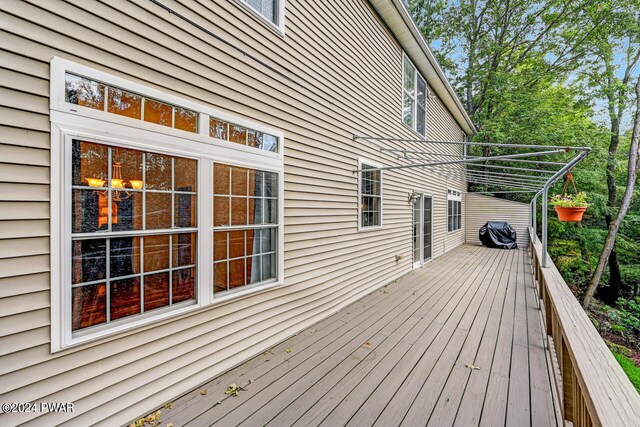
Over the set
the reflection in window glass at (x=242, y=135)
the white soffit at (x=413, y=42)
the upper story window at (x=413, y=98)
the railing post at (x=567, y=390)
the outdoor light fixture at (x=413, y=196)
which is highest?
the white soffit at (x=413, y=42)

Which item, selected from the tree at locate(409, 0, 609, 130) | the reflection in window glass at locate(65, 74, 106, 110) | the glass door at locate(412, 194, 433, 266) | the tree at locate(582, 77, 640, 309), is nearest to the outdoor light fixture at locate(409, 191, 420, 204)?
the glass door at locate(412, 194, 433, 266)

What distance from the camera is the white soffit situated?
5109mm

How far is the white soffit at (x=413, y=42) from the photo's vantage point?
16.8 feet

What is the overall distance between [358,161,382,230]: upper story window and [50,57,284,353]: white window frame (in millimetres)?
2463

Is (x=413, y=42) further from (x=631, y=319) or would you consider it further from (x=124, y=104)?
(x=631, y=319)

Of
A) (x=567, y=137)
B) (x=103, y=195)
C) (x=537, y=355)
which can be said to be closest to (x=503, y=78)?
(x=567, y=137)

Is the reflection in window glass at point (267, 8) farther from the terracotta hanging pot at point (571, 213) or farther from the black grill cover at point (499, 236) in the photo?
the black grill cover at point (499, 236)

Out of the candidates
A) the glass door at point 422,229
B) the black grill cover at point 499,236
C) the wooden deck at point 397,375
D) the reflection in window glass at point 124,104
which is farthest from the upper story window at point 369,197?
the black grill cover at point 499,236

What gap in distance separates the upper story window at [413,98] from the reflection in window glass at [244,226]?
4812mm

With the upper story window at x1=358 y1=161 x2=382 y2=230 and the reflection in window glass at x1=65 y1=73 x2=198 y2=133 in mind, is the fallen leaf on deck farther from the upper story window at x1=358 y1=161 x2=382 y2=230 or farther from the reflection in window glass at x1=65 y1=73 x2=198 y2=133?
the upper story window at x1=358 y1=161 x2=382 y2=230

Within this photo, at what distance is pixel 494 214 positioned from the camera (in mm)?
12203

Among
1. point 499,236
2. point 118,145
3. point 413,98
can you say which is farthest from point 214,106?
point 499,236

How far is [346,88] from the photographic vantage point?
445cm

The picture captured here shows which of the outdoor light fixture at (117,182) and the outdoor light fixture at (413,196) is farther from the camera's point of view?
the outdoor light fixture at (413,196)
